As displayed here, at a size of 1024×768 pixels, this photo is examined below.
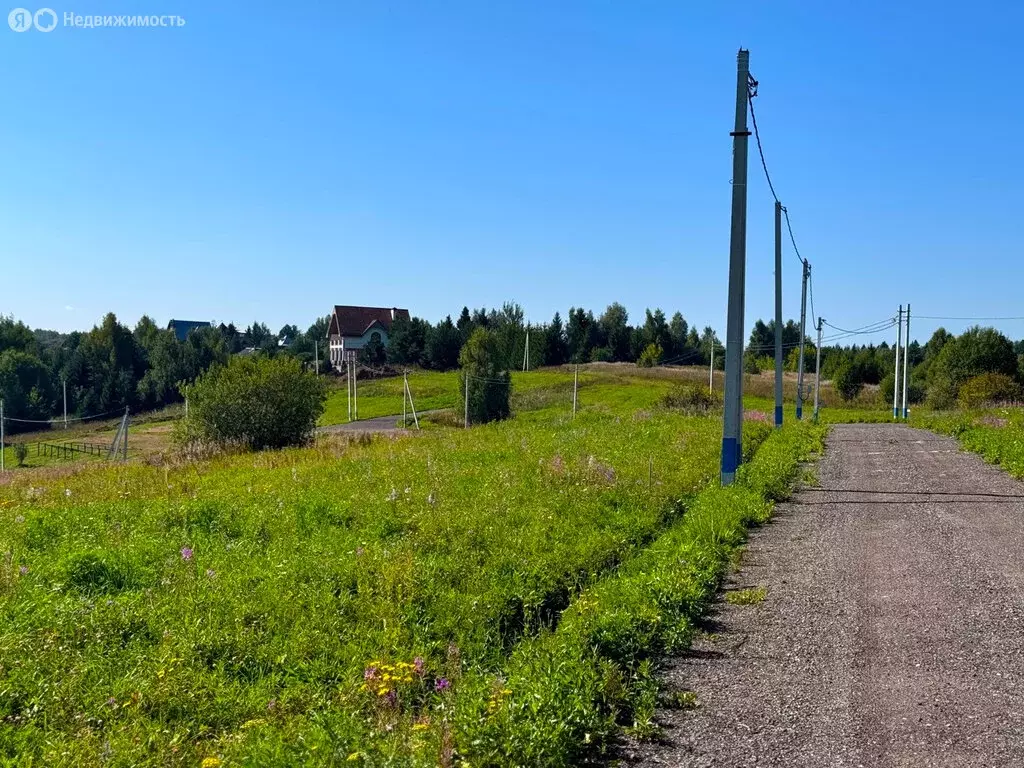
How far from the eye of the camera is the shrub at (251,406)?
87.9ft

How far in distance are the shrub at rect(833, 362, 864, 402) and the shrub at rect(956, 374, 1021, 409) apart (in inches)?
715

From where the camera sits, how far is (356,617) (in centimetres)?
577

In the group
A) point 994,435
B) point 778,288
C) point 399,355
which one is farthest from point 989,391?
point 399,355

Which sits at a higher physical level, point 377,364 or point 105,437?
point 377,364

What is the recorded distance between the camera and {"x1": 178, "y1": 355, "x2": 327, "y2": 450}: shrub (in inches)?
1054

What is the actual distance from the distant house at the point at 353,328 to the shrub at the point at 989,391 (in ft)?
256

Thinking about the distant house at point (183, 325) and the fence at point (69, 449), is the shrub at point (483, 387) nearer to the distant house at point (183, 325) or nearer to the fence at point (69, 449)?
the fence at point (69, 449)

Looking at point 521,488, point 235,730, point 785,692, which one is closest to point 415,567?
point 235,730

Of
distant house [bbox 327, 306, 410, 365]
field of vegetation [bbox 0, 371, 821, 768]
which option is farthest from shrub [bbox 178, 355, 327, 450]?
distant house [bbox 327, 306, 410, 365]

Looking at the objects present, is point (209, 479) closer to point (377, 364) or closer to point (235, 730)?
point (235, 730)

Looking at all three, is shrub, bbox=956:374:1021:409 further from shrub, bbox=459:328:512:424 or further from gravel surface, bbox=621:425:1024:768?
gravel surface, bbox=621:425:1024:768

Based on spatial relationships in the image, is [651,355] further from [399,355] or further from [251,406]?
[251,406]

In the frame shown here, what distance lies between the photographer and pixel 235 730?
4.25 metres

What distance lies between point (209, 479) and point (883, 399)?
60435 millimetres
